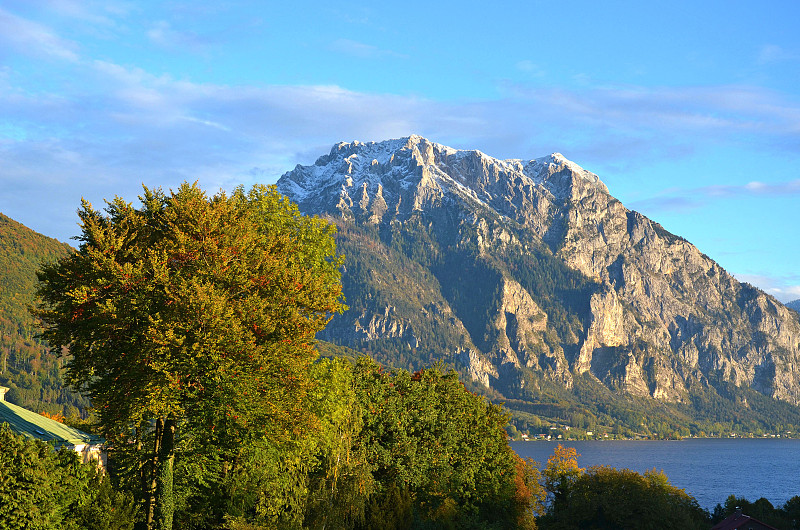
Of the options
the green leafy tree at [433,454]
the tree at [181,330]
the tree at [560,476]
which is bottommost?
the tree at [560,476]

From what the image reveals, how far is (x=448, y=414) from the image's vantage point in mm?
77875

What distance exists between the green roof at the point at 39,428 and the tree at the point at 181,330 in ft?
27.2

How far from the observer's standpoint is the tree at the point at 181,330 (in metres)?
35.9

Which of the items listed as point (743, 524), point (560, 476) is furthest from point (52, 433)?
point (743, 524)

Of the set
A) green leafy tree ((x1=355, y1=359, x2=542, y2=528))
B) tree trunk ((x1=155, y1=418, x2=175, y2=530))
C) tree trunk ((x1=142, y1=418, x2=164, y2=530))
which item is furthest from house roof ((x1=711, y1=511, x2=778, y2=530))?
tree trunk ((x1=142, y1=418, x2=164, y2=530))

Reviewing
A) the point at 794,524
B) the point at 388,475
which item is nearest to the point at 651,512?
the point at 794,524

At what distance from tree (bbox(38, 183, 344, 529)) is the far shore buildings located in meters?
8.59

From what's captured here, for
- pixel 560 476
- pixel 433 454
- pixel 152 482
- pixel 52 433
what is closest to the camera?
pixel 152 482

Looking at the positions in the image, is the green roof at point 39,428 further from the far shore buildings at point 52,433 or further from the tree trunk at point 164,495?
the tree trunk at point 164,495

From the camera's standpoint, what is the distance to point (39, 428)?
164 ft

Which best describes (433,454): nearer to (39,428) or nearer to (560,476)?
(39,428)

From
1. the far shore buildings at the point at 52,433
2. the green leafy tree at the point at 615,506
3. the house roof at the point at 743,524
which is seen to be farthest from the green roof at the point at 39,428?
the house roof at the point at 743,524

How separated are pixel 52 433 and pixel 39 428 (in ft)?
2.97

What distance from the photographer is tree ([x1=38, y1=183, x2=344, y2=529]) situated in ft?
118
